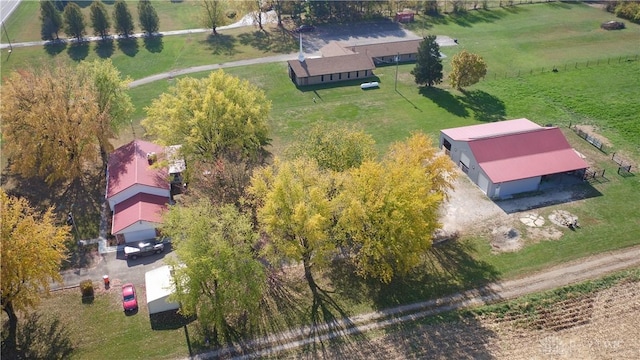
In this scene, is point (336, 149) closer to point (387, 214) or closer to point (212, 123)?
point (387, 214)

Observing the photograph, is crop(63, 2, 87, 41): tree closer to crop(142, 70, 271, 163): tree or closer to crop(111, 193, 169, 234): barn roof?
crop(142, 70, 271, 163): tree

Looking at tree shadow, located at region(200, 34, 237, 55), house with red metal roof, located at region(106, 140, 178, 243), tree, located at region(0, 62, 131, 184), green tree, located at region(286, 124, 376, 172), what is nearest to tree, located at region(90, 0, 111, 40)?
tree shadow, located at region(200, 34, 237, 55)

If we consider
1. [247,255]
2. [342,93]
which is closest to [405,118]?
[342,93]

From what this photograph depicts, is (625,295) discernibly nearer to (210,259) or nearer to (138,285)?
(210,259)

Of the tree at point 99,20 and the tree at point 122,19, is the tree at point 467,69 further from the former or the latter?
the tree at point 99,20

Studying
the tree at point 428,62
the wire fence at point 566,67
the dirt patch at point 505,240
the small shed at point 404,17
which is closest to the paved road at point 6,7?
the small shed at point 404,17

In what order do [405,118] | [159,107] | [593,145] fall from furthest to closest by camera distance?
[405,118], [593,145], [159,107]
